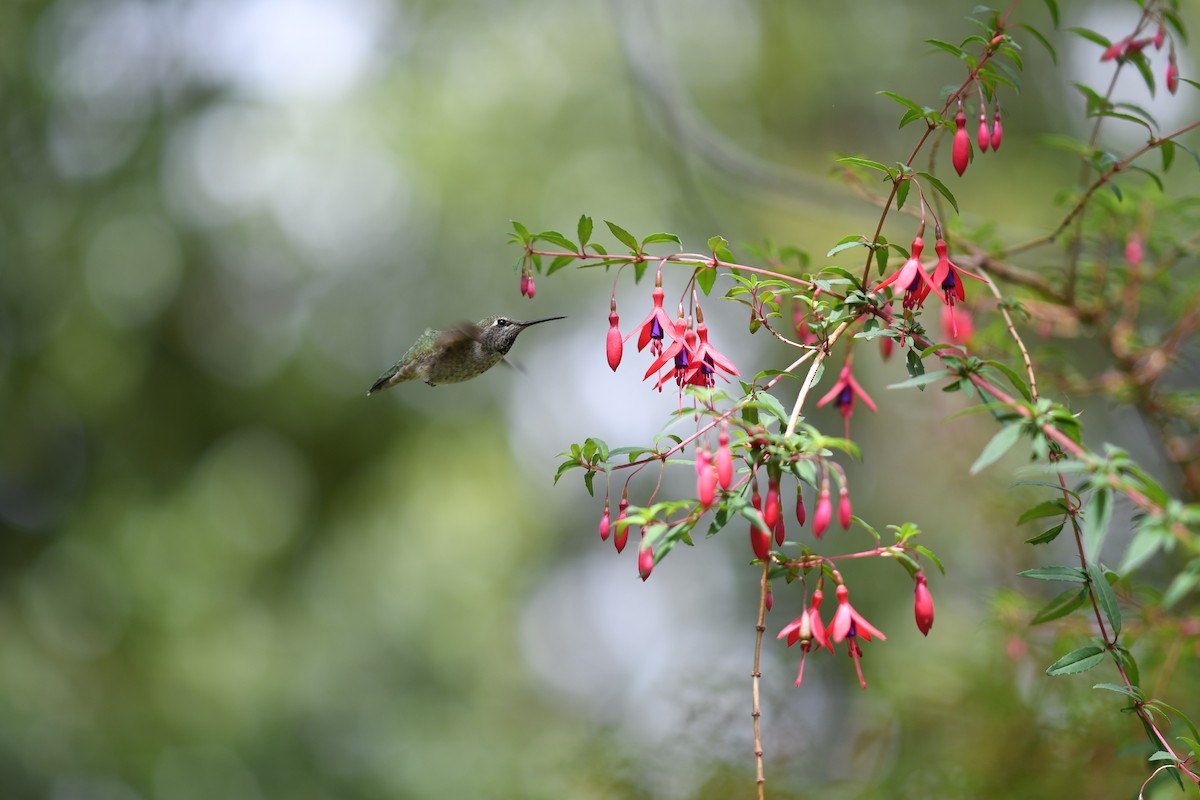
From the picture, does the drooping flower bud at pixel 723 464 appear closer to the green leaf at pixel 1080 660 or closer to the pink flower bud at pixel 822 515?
the pink flower bud at pixel 822 515

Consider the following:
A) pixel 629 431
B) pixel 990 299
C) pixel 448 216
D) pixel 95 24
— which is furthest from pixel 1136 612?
pixel 95 24

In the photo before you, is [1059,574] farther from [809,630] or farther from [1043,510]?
[809,630]

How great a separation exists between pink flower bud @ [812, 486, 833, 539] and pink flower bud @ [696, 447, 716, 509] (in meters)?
0.09

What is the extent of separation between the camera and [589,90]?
477cm

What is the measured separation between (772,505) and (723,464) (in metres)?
0.07

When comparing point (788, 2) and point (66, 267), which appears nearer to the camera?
point (66, 267)

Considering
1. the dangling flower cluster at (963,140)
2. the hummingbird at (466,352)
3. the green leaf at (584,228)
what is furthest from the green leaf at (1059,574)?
the hummingbird at (466,352)

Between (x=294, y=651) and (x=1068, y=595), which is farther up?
(x=1068, y=595)

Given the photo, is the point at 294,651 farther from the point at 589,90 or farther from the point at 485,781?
the point at 589,90

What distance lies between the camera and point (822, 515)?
0.83 meters

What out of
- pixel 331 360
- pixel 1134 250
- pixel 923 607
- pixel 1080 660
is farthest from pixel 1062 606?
pixel 331 360

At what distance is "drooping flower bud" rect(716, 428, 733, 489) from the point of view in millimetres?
790

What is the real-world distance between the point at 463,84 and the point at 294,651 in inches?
105

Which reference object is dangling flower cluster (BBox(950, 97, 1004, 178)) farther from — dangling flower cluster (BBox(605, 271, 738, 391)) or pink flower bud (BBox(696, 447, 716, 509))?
pink flower bud (BBox(696, 447, 716, 509))
